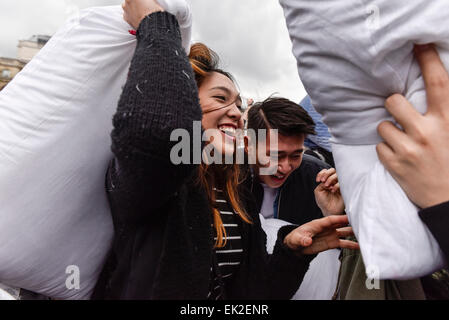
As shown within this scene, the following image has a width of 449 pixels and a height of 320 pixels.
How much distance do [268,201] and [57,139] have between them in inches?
58.3

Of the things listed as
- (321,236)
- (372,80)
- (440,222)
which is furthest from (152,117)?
(321,236)

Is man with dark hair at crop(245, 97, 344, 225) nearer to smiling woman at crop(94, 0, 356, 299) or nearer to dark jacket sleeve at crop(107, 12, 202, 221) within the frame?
smiling woman at crop(94, 0, 356, 299)

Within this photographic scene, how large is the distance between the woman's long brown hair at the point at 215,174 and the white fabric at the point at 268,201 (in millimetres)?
646

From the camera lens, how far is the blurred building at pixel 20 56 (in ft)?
78.6

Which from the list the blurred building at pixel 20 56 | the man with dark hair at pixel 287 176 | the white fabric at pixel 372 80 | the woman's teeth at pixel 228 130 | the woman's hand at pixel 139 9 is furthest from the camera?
the blurred building at pixel 20 56

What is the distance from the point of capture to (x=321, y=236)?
0.95 metres

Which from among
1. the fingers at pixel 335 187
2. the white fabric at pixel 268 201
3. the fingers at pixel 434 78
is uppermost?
the fingers at pixel 434 78

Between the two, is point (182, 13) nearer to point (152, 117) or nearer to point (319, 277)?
point (152, 117)

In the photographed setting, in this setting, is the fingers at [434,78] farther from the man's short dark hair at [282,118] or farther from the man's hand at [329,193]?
the man's short dark hair at [282,118]

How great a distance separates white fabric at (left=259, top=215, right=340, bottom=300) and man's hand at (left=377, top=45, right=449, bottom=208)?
2.85 ft

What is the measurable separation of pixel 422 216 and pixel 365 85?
0.24m

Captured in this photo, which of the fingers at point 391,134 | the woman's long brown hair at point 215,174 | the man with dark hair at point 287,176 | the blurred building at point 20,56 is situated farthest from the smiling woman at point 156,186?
the blurred building at point 20,56

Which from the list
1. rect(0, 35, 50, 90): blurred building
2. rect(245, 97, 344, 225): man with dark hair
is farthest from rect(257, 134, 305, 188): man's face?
rect(0, 35, 50, 90): blurred building

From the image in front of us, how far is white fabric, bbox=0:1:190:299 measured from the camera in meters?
0.59
